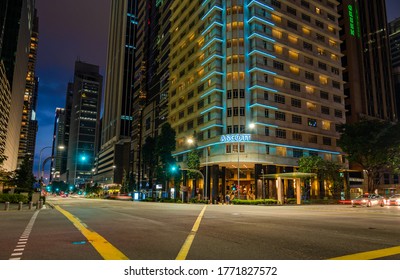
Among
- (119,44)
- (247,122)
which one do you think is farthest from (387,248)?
(119,44)

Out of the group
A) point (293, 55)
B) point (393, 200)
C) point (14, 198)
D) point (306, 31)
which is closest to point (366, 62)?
point (306, 31)

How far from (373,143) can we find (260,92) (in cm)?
2118

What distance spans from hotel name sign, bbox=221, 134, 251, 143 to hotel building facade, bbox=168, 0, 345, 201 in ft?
0.60

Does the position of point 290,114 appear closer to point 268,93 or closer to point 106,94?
point 268,93

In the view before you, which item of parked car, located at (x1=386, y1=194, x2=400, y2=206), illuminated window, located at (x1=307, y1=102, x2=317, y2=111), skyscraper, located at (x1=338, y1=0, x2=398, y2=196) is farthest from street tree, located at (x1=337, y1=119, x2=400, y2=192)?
skyscraper, located at (x1=338, y1=0, x2=398, y2=196)

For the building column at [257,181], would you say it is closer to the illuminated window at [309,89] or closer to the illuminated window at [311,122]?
the illuminated window at [311,122]

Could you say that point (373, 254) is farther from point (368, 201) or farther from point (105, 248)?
point (368, 201)

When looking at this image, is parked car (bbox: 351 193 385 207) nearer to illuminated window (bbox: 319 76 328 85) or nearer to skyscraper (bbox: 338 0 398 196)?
illuminated window (bbox: 319 76 328 85)

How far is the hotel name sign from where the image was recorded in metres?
53.7

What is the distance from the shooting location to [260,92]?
190 feet

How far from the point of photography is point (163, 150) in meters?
61.4

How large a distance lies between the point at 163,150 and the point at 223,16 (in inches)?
1173

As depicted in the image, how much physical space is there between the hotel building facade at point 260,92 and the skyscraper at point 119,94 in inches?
3510

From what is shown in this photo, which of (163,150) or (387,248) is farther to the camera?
(163,150)
